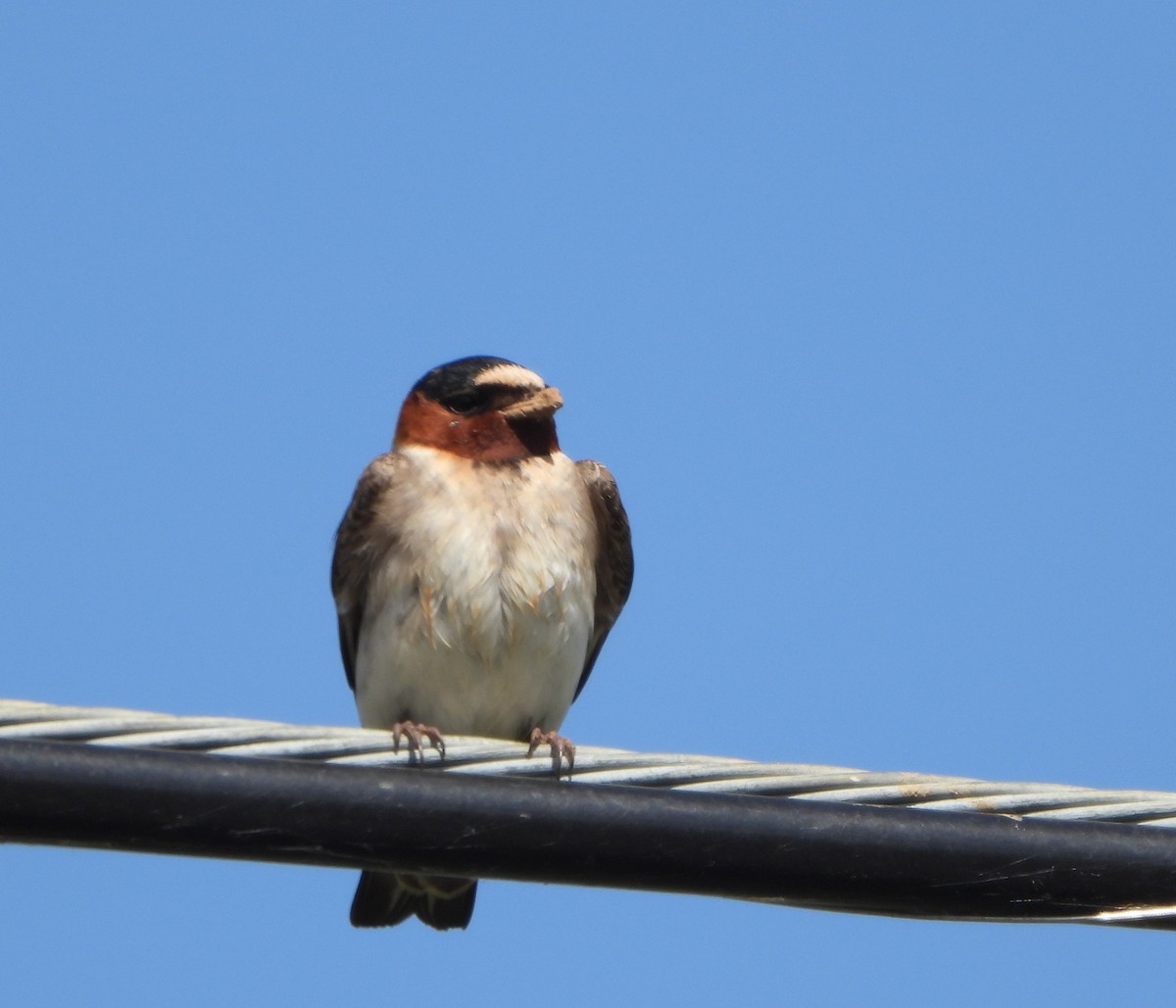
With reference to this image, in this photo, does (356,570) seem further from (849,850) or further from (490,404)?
(849,850)

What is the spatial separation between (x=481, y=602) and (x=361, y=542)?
2.51 feet

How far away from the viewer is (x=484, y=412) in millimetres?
7430

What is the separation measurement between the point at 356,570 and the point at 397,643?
21.3 inches

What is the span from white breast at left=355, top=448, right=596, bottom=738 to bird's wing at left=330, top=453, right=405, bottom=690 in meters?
0.08

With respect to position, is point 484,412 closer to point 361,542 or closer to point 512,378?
point 512,378

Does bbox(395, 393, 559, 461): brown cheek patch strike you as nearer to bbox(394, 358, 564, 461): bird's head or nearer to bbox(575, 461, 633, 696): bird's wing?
bbox(394, 358, 564, 461): bird's head

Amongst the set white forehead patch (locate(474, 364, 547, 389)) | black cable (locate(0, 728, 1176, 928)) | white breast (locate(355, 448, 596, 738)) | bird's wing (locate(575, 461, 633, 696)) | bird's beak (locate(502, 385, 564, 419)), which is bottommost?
black cable (locate(0, 728, 1176, 928))

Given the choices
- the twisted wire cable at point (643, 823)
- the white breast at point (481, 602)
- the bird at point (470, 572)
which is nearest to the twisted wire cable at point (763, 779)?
the twisted wire cable at point (643, 823)

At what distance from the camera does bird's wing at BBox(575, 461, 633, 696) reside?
7.34m

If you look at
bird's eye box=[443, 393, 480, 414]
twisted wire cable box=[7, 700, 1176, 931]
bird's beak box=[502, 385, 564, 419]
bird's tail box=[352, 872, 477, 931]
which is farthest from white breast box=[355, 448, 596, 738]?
twisted wire cable box=[7, 700, 1176, 931]

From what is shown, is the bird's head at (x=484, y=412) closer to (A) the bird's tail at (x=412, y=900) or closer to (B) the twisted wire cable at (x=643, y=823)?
(A) the bird's tail at (x=412, y=900)

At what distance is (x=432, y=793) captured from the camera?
353 centimetres

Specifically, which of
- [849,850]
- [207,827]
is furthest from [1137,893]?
[207,827]

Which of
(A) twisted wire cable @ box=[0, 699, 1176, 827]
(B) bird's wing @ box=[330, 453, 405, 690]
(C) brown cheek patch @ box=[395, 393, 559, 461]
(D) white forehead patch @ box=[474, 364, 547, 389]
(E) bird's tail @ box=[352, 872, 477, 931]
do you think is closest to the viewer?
(A) twisted wire cable @ box=[0, 699, 1176, 827]
